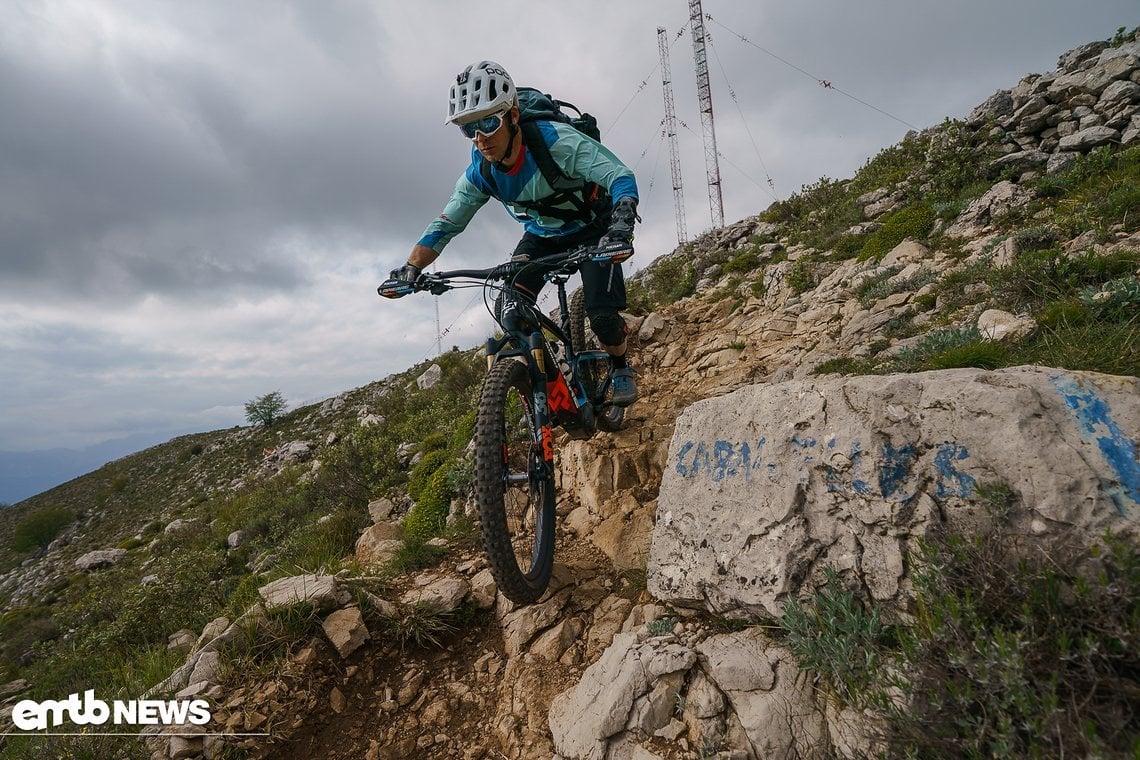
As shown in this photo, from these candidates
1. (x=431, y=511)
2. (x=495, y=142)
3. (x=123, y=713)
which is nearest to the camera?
(x=123, y=713)

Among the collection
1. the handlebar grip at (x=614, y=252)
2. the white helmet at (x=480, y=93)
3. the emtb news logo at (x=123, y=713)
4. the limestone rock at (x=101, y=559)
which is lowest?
the limestone rock at (x=101, y=559)

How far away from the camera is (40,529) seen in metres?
31.0

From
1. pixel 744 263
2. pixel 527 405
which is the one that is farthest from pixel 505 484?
pixel 744 263

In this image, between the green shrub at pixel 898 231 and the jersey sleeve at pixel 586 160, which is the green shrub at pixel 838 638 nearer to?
the jersey sleeve at pixel 586 160

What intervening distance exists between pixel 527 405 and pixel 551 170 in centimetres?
207

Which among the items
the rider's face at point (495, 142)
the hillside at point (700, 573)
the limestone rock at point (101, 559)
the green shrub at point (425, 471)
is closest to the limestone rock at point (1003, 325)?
the hillside at point (700, 573)

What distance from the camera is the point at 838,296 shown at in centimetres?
760

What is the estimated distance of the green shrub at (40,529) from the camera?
3036 centimetres

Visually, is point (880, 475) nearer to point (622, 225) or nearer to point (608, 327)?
point (622, 225)

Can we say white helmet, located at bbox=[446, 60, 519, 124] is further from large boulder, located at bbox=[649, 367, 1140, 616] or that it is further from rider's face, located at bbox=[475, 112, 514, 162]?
large boulder, located at bbox=[649, 367, 1140, 616]

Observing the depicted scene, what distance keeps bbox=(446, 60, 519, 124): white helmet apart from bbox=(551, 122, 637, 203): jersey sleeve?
0.50 metres

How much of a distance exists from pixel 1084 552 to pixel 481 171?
4.49 m

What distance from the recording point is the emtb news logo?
2.74m

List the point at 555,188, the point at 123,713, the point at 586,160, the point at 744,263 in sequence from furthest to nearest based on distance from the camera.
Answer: the point at 744,263, the point at 555,188, the point at 586,160, the point at 123,713
